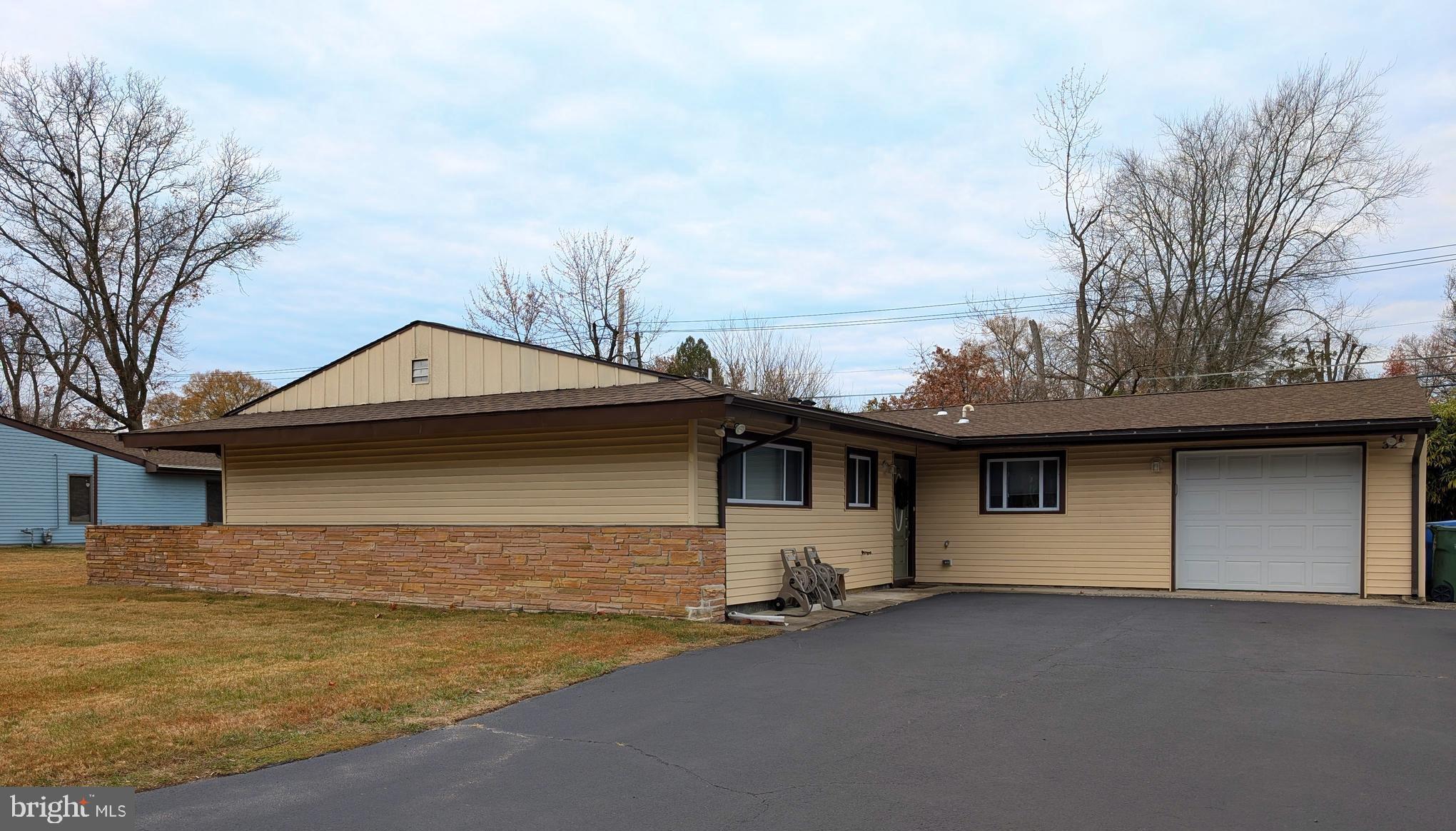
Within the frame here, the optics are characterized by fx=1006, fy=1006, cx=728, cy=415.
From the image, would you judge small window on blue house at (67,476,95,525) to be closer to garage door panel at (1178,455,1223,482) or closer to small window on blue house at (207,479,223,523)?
small window on blue house at (207,479,223,523)

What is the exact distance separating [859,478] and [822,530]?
5.56ft

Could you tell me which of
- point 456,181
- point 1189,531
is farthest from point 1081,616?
point 456,181

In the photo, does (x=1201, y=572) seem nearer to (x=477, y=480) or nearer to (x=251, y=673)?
(x=477, y=480)

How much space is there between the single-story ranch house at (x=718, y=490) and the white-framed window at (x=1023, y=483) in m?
0.04

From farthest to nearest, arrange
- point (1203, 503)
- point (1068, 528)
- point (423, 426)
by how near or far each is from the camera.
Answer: point (1068, 528) → point (1203, 503) → point (423, 426)

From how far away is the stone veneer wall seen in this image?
455 inches

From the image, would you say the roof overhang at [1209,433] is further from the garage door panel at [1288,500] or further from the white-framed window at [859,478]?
the white-framed window at [859,478]

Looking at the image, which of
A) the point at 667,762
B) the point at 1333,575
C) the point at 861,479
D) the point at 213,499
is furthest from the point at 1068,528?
the point at 213,499

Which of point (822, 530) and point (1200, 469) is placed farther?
point (1200, 469)

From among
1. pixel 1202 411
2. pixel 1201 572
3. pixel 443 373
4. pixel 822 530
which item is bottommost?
pixel 1201 572

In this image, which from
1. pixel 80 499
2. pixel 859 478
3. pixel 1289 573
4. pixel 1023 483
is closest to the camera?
pixel 1289 573

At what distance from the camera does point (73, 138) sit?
102 feet

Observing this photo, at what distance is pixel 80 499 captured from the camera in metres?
28.1
